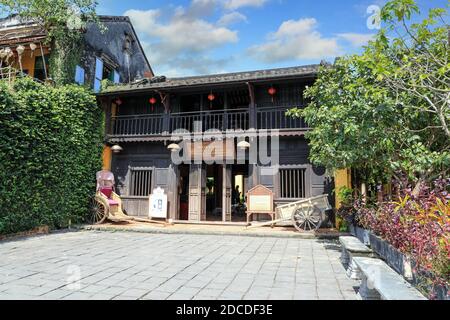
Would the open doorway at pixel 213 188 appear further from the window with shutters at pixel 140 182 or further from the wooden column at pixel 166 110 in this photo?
the wooden column at pixel 166 110

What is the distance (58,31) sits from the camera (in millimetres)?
→ 11656

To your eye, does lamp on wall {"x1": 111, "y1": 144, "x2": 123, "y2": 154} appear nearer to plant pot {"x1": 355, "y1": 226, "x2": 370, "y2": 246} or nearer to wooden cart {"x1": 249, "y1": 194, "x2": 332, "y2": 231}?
wooden cart {"x1": 249, "y1": 194, "x2": 332, "y2": 231}

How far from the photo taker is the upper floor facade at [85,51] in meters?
12.0

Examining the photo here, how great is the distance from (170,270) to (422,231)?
361 cm

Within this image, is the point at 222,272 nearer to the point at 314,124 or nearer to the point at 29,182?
the point at 314,124

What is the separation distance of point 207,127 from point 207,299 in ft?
30.0

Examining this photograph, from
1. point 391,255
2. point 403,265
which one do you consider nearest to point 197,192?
point 391,255

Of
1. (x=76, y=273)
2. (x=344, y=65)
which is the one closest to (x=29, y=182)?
(x=76, y=273)

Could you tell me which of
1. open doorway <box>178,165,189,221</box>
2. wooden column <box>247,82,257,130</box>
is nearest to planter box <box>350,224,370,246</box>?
wooden column <box>247,82,257,130</box>

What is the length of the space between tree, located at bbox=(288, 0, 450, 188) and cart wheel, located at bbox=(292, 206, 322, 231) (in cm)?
299

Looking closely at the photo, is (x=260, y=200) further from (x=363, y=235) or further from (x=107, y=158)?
(x=107, y=158)

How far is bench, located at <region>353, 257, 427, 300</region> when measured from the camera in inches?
101

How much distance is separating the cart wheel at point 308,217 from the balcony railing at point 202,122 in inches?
119

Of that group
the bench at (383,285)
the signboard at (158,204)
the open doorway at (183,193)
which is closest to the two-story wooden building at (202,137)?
the open doorway at (183,193)
